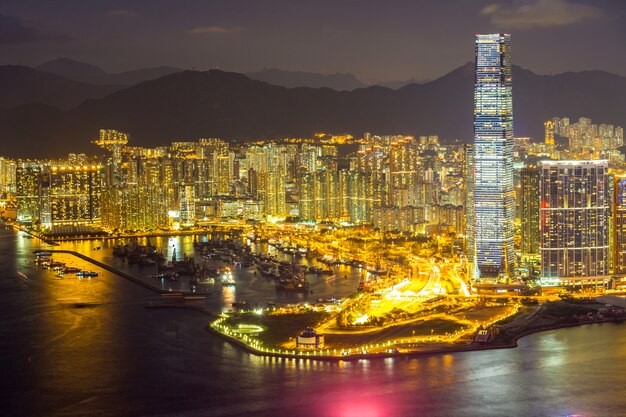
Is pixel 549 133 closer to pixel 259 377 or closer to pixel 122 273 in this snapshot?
pixel 122 273

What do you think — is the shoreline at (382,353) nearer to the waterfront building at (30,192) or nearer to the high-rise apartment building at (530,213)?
the high-rise apartment building at (530,213)

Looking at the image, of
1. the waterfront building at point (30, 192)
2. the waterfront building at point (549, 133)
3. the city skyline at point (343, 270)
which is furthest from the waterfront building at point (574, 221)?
the waterfront building at point (30, 192)

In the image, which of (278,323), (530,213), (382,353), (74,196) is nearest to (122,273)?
(278,323)

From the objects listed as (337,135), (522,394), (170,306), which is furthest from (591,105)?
(522,394)

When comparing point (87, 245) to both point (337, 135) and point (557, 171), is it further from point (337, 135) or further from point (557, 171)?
point (337, 135)

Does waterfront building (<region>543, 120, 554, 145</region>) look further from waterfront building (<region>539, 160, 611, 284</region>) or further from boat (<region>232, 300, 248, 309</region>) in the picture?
boat (<region>232, 300, 248, 309</region>)
